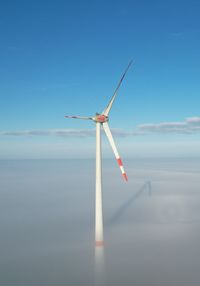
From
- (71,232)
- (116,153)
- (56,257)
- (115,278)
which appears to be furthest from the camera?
(71,232)

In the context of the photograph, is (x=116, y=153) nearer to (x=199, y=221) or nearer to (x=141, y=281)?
(x=141, y=281)

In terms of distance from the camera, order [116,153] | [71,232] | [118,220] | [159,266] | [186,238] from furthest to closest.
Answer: [118,220], [71,232], [186,238], [159,266], [116,153]

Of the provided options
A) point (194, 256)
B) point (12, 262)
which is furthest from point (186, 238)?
point (12, 262)

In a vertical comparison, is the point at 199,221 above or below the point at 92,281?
above

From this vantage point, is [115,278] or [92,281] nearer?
[92,281]

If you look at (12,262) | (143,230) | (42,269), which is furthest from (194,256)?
(12,262)

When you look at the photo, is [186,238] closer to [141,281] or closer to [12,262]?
[141,281]

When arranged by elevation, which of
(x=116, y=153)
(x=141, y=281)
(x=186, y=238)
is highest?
(x=116, y=153)

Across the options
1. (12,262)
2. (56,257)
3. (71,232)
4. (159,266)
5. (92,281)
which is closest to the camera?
(92,281)

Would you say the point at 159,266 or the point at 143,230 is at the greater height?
the point at 143,230
